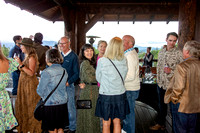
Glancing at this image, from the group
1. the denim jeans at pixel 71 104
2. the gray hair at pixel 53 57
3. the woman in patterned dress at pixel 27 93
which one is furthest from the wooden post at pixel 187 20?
the woman in patterned dress at pixel 27 93

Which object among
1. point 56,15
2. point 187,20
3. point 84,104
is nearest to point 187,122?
point 84,104

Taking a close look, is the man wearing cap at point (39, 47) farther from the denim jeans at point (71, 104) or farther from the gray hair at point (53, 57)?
the gray hair at point (53, 57)

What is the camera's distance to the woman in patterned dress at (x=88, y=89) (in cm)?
212

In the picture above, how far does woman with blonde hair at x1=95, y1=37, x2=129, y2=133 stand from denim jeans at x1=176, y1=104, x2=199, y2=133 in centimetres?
68

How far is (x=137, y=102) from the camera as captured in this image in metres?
4.28

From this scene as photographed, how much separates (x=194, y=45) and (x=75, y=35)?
3.43 metres

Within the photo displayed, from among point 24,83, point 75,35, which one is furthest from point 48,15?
point 24,83

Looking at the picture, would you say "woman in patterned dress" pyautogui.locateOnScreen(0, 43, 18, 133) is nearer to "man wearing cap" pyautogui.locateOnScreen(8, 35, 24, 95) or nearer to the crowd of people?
→ the crowd of people

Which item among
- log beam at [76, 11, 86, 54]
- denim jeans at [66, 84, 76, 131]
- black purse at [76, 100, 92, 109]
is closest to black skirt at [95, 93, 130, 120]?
black purse at [76, 100, 92, 109]

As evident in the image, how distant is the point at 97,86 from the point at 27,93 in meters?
1.10

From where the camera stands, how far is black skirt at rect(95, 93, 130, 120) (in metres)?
1.92

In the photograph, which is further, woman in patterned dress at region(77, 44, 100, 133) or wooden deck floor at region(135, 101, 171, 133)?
wooden deck floor at region(135, 101, 171, 133)

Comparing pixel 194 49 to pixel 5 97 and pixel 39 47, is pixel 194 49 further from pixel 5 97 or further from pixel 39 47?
pixel 39 47

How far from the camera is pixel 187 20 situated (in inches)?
113
